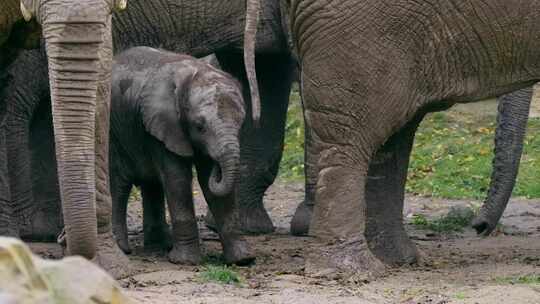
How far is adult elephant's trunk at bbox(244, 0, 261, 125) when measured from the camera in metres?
7.55

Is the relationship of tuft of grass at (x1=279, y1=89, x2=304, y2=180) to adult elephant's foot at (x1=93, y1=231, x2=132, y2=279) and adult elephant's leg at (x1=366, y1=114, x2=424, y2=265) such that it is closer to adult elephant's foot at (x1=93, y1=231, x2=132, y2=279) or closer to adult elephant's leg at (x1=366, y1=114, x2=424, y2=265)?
adult elephant's leg at (x1=366, y1=114, x2=424, y2=265)

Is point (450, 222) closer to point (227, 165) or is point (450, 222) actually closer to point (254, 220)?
point (254, 220)

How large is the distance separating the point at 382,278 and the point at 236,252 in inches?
34.4

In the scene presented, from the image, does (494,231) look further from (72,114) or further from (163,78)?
(72,114)

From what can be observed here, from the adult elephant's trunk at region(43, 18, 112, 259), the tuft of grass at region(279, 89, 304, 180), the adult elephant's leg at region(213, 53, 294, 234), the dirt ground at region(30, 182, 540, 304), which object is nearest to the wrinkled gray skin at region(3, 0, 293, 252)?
the adult elephant's leg at region(213, 53, 294, 234)

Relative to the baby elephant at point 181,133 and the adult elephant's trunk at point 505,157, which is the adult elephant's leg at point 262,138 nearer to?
the adult elephant's trunk at point 505,157

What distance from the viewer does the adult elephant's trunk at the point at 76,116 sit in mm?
6332

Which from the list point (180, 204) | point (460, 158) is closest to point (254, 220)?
point (180, 204)

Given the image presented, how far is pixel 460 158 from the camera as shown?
13242 mm

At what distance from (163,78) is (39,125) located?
152cm

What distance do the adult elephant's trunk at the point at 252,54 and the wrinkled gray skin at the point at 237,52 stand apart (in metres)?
1.58

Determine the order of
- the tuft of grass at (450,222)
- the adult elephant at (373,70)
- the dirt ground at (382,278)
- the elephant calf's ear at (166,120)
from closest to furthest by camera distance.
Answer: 1. the dirt ground at (382,278)
2. the adult elephant at (373,70)
3. the elephant calf's ear at (166,120)
4. the tuft of grass at (450,222)

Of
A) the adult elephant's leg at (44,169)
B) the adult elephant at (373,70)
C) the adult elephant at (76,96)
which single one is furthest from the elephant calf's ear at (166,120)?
the adult elephant at (76,96)

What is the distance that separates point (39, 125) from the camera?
31.3 ft
